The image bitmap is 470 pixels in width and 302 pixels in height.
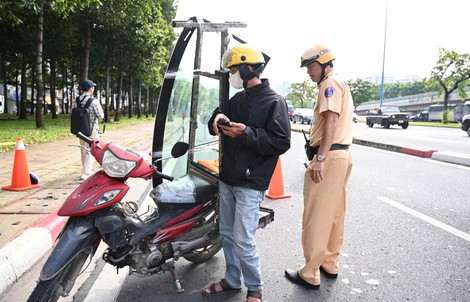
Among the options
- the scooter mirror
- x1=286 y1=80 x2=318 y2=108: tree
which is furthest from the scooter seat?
x1=286 y1=80 x2=318 y2=108: tree

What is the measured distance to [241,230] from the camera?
2576 millimetres

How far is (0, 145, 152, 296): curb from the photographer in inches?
115

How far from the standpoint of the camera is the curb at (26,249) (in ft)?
9.62

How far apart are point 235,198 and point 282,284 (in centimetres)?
94

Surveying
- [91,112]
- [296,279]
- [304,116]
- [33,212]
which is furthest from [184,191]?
[304,116]

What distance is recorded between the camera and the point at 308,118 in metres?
31.0

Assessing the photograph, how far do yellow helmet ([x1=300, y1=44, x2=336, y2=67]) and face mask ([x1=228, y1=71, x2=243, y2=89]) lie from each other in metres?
0.65

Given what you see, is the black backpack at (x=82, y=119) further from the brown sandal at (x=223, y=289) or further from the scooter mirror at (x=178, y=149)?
the brown sandal at (x=223, y=289)

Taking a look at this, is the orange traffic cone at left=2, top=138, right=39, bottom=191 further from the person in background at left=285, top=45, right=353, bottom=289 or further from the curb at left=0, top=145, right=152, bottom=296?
the person in background at left=285, top=45, right=353, bottom=289

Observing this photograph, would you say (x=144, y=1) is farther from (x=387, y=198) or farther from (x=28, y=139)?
(x=387, y=198)

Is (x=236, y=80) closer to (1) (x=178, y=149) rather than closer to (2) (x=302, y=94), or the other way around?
(1) (x=178, y=149)

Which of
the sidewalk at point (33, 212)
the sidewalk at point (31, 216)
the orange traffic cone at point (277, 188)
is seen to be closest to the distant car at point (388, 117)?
the sidewalk at point (33, 212)

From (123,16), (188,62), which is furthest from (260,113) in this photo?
(123,16)

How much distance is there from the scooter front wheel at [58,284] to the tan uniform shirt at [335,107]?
78.7 inches
